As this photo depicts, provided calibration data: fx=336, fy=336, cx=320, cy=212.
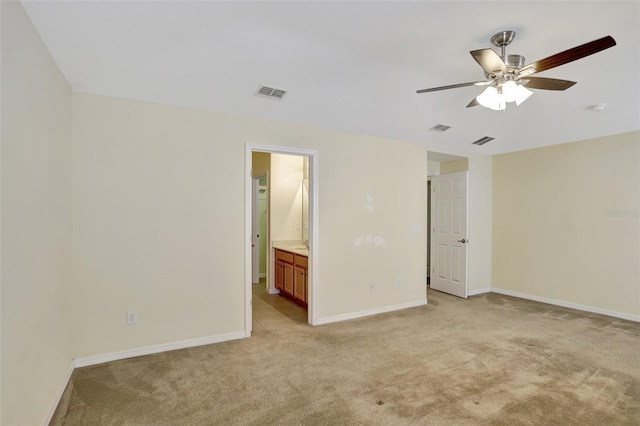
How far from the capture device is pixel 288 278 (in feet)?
17.4

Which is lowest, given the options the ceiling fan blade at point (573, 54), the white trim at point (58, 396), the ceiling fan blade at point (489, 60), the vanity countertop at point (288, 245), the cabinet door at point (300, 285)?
the white trim at point (58, 396)

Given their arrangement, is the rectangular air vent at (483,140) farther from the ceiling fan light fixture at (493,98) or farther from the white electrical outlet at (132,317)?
the white electrical outlet at (132,317)

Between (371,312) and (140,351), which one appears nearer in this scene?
(140,351)

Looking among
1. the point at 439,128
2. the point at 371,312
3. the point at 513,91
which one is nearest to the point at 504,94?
the point at 513,91

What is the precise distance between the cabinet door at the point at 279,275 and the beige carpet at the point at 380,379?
1.41 m

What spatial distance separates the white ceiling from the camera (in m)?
2.24

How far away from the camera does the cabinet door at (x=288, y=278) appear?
518 centimetres

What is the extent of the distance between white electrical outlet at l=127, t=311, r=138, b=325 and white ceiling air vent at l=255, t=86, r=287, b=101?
243cm

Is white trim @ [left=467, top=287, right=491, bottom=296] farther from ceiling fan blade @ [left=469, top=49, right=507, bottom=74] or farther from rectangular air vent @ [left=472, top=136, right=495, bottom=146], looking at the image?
ceiling fan blade @ [left=469, top=49, right=507, bottom=74]

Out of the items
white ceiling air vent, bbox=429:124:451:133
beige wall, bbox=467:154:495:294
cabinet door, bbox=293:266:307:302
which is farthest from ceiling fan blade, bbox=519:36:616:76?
beige wall, bbox=467:154:495:294

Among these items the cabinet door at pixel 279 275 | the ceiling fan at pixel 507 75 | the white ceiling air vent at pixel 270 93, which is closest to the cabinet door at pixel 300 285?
the cabinet door at pixel 279 275

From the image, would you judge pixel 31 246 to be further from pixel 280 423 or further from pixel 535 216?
pixel 535 216

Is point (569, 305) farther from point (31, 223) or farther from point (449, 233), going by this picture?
point (31, 223)

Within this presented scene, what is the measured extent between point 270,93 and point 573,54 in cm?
247
